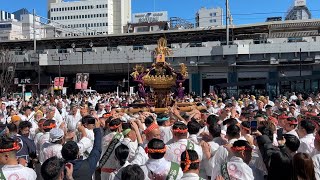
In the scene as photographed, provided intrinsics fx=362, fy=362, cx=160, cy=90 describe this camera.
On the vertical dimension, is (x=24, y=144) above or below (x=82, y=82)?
below

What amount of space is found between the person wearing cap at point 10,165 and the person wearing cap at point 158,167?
1.33 meters

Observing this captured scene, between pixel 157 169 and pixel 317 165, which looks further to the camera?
pixel 317 165

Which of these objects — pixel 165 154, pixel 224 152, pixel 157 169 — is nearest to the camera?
pixel 157 169

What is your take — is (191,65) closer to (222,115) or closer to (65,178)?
(222,115)

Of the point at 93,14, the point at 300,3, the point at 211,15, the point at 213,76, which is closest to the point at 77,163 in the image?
the point at 213,76

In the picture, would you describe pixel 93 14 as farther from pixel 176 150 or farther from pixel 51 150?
pixel 176 150

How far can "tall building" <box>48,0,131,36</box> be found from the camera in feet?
377

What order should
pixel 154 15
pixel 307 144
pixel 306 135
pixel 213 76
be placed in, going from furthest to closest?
pixel 154 15 → pixel 213 76 → pixel 306 135 → pixel 307 144

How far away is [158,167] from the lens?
13.8 feet

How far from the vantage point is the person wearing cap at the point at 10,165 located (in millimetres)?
3998

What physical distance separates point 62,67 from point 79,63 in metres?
3.31

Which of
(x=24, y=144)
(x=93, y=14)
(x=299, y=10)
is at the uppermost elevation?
(x=93, y=14)

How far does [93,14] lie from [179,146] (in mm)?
116890

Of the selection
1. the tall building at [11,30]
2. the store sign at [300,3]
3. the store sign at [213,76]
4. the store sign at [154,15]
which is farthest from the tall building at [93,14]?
the store sign at [213,76]
